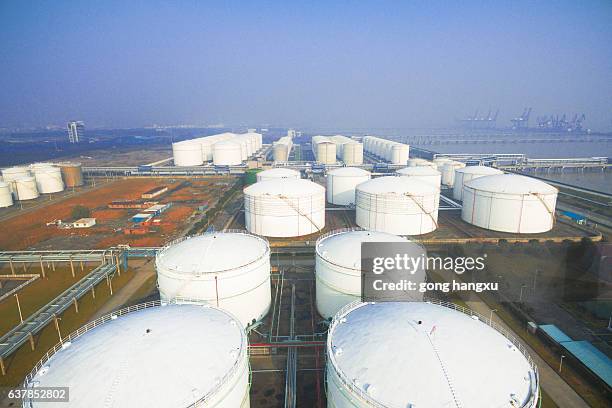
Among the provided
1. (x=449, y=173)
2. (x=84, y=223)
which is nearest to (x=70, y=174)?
(x=84, y=223)

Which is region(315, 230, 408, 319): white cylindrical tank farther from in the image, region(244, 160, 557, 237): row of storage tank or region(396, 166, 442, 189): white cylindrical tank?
region(396, 166, 442, 189): white cylindrical tank

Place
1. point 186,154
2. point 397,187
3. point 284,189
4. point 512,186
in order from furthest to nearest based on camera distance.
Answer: point 186,154
point 397,187
point 512,186
point 284,189

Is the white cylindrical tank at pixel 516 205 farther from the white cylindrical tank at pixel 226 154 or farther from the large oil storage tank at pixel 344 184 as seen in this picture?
the white cylindrical tank at pixel 226 154

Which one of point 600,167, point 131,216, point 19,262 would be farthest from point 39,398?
point 600,167

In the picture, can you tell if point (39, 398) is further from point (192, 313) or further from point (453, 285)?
point (453, 285)

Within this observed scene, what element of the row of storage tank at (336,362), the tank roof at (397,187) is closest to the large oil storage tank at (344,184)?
the tank roof at (397,187)

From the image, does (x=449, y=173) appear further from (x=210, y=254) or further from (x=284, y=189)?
(x=210, y=254)
